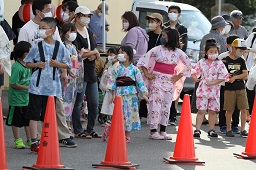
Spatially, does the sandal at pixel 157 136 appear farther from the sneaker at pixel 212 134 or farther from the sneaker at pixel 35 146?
the sneaker at pixel 35 146

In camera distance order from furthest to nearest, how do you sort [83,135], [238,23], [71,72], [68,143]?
1. [238,23]
2. [83,135]
3. [71,72]
4. [68,143]

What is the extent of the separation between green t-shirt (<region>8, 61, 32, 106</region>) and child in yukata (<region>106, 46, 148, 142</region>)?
145 cm

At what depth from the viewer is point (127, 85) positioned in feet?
43.6

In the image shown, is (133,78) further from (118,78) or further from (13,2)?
(13,2)

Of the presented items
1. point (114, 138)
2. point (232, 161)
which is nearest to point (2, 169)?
point (114, 138)

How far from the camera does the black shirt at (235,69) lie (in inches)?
581

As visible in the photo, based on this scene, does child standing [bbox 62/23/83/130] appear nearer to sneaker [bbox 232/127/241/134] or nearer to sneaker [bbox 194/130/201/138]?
sneaker [bbox 194/130/201/138]

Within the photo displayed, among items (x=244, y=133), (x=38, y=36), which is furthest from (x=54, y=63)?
(x=244, y=133)

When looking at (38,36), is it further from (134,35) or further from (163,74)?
(134,35)

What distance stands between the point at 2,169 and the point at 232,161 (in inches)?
132

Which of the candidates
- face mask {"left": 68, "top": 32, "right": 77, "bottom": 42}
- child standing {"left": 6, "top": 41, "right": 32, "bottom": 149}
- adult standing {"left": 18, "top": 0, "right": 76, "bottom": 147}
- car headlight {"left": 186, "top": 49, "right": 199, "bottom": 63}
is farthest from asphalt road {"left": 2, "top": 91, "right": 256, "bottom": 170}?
car headlight {"left": 186, "top": 49, "right": 199, "bottom": 63}

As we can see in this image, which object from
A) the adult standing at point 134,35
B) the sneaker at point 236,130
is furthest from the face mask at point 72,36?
the sneaker at point 236,130

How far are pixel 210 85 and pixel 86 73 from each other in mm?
2172

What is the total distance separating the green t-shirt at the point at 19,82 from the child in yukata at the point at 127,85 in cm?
145
